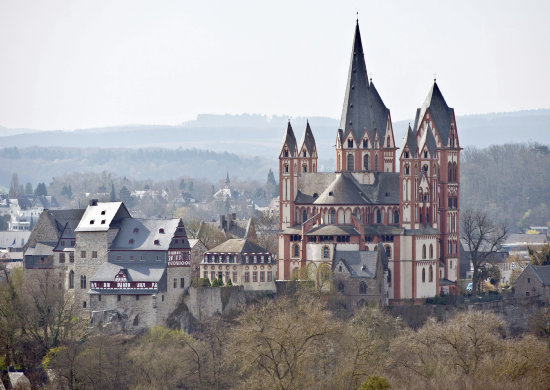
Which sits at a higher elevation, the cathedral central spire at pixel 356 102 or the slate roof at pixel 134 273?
the cathedral central spire at pixel 356 102

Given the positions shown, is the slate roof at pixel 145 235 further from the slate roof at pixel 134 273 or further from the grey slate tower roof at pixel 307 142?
the grey slate tower roof at pixel 307 142

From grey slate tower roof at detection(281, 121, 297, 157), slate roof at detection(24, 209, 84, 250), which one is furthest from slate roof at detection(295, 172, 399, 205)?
slate roof at detection(24, 209, 84, 250)

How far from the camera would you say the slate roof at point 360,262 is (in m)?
123

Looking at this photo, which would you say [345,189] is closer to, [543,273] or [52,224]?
[543,273]

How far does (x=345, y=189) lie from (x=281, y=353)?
1265 inches

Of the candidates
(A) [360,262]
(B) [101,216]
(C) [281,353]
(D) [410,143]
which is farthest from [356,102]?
(C) [281,353]

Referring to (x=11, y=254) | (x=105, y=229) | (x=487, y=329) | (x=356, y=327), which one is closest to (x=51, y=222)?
(x=105, y=229)

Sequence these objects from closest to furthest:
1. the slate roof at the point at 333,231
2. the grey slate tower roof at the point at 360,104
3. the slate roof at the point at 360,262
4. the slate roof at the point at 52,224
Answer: the slate roof at the point at 52,224 < the slate roof at the point at 360,262 < the slate roof at the point at 333,231 < the grey slate tower roof at the point at 360,104

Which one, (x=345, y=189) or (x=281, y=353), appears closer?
(x=281, y=353)

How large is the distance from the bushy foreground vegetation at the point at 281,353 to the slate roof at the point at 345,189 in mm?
13314

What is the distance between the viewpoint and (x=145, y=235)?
378 ft

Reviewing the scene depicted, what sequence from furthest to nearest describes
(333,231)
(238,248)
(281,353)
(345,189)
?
(345,189), (333,231), (238,248), (281,353)

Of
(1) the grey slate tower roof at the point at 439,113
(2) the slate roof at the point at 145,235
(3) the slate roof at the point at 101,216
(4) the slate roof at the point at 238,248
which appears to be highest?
(1) the grey slate tower roof at the point at 439,113

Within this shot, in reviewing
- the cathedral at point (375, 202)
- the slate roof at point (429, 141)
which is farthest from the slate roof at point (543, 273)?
the slate roof at point (429, 141)
